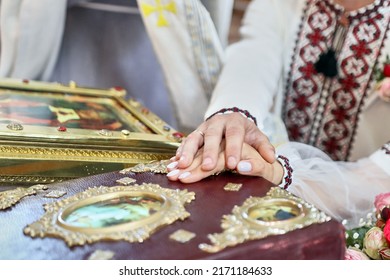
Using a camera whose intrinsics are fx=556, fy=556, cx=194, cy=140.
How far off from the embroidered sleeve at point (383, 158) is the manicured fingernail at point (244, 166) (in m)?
0.30

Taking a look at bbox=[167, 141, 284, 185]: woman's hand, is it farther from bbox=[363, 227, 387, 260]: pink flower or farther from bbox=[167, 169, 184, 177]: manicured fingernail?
bbox=[363, 227, 387, 260]: pink flower

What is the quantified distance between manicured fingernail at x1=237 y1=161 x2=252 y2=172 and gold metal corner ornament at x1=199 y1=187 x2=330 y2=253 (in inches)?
3.1

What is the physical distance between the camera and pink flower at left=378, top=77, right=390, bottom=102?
95 centimetres

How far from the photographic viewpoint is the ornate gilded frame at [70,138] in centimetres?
80

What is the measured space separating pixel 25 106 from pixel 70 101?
0.11m

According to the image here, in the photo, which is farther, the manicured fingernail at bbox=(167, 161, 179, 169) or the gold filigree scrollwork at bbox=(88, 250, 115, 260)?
the manicured fingernail at bbox=(167, 161, 179, 169)

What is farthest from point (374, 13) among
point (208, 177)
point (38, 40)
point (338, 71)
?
point (38, 40)

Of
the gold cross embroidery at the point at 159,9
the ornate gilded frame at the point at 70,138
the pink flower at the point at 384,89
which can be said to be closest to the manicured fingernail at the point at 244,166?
the ornate gilded frame at the point at 70,138

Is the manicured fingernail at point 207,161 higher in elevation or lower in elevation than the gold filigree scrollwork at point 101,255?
higher

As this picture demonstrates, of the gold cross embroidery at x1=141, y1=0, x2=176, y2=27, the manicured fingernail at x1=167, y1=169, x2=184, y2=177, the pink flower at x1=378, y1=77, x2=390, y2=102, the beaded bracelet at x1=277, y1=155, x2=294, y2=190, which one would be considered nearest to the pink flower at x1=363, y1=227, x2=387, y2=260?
the beaded bracelet at x1=277, y1=155, x2=294, y2=190

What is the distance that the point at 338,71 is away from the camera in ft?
3.43

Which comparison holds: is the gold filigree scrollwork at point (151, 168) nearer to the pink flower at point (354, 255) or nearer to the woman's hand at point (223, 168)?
the woman's hand at point (223, 168)

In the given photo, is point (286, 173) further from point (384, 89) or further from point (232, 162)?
point (384, 89)

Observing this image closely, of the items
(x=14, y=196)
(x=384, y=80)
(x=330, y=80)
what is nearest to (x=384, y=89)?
(x=384, y=80)
